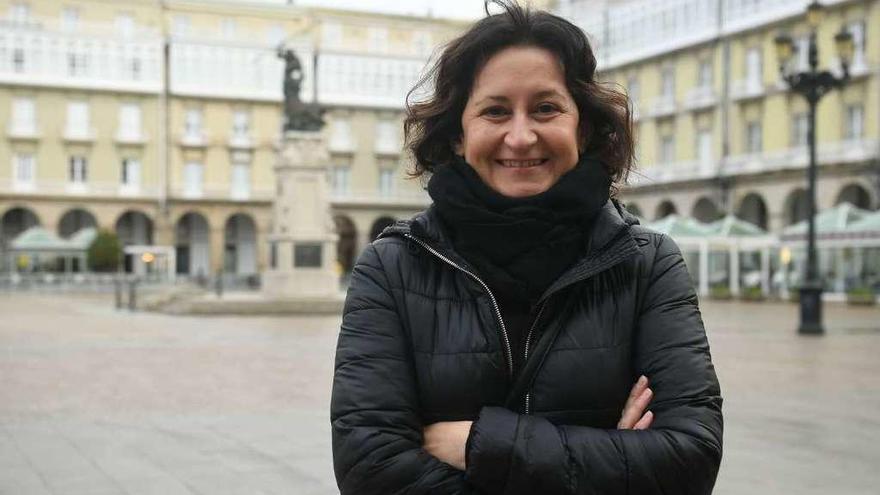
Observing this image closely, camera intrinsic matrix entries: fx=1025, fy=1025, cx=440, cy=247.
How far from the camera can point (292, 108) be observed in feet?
102

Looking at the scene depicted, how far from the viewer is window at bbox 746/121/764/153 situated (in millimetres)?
46406

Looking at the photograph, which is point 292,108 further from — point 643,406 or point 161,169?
point 161,169

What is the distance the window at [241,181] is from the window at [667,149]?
86.2 ft

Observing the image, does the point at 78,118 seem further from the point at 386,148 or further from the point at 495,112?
the point at 495,112

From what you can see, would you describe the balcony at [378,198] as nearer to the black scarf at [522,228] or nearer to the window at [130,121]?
the window at [130,121]

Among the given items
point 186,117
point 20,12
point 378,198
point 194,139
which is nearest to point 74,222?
point 194,139

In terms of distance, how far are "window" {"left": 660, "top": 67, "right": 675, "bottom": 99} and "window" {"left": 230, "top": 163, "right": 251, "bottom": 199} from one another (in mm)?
26694

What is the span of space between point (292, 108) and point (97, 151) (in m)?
34.1

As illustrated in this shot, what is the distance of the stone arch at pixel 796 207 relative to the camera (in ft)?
145

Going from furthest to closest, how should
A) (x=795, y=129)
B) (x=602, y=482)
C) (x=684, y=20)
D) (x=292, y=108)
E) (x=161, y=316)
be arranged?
(x=684, y=20) < (x=795, y=129) < (x=292, y=108) < (x=161, y=316) < (x=602, y=482)

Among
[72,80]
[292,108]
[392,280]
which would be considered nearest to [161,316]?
[292,108]

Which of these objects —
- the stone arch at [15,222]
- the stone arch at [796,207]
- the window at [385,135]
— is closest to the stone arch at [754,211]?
the stone arch at [796,207]

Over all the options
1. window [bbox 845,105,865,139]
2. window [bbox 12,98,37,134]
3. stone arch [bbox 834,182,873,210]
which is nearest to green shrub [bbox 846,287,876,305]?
stone arch [bbox 834,182,873,210]

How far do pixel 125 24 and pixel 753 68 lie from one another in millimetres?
37994
